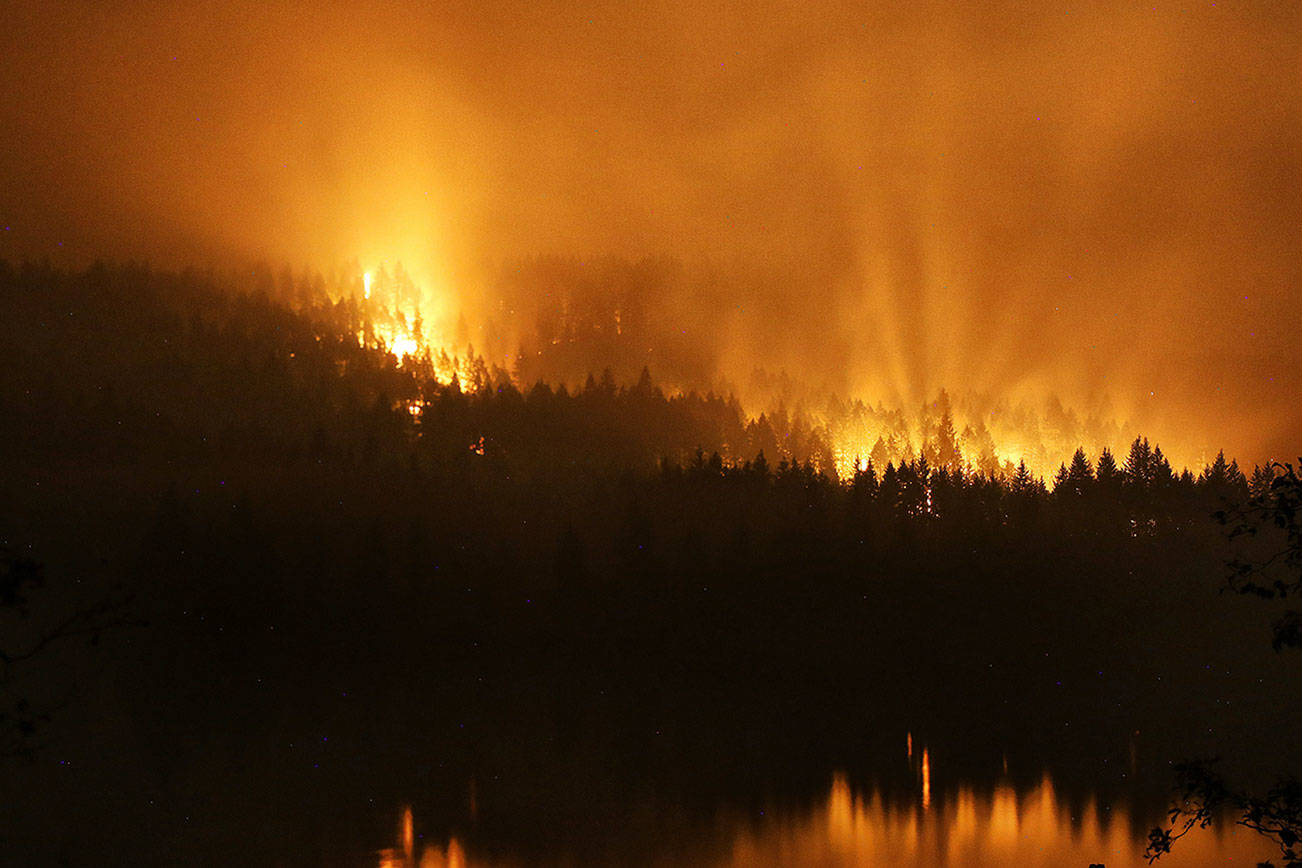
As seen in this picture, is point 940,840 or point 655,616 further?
point 655,616

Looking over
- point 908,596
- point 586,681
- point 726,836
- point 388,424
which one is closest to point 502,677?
point 586,681

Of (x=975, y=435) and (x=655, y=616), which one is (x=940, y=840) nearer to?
(x=655, y=616)

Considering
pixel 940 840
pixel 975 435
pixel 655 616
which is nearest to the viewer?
pixel 940 840

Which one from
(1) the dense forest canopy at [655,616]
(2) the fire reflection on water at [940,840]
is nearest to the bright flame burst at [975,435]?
(1) the dense forest canopy at [655,616]

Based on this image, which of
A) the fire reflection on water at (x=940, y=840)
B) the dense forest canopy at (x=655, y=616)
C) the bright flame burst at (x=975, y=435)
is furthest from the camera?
the bright flame burst at (x=975, y=435)

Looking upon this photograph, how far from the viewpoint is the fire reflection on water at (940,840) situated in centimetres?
5031

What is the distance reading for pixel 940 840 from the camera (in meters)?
55.3

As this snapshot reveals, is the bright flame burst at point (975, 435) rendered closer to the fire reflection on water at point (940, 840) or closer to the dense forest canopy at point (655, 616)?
the dense forest canopy at point (655, 616)

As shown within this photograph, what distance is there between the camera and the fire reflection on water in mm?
50312

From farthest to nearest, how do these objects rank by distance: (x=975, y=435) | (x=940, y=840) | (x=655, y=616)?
(x=975, y=435), (x=655, y=616), (x=940, y=840)

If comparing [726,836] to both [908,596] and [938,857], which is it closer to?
[938,857]

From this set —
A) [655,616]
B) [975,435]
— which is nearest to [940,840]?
[655,616]

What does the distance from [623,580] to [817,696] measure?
63.3 ft

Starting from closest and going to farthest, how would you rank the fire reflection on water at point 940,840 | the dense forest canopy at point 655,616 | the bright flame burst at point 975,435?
the fire reflection on water at point 940,840
the dense forest canopy at point 655,616
the bright flame burst at point 975,435
